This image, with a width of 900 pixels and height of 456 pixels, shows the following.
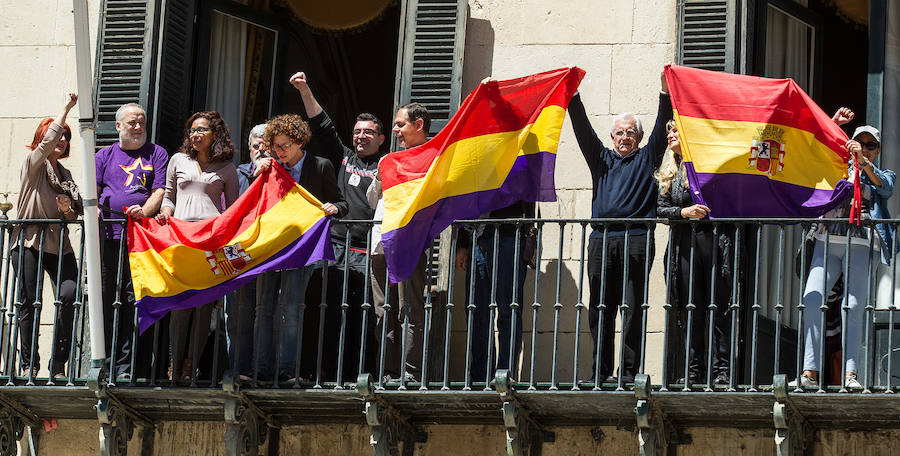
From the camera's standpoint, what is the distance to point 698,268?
12.1 metres

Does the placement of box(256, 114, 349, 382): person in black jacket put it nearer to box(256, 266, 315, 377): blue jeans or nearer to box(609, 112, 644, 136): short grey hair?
box(256, 266, 315, 377): blue jeans

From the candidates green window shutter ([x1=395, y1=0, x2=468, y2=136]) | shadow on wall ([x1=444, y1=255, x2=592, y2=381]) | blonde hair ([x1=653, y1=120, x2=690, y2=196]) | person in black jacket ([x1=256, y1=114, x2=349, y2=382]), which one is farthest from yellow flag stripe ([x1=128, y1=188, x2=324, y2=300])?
blonde hair ([x1=653, y1=120, x2=690, y2=196])

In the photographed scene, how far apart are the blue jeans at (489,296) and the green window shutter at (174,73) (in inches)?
104

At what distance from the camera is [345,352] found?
13.0 metres

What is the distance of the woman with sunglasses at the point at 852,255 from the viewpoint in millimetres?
11922

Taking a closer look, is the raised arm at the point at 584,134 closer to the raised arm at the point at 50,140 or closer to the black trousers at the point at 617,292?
the black trousers at the point at 617,292

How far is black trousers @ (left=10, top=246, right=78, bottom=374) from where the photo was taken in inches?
500

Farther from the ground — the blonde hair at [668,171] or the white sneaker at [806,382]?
the blonde hair at [668,171]

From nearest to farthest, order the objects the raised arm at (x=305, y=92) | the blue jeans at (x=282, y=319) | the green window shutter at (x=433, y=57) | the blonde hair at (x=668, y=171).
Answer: the blonde hair at (x=668, y=171) < the blue jeans at (x=282, y=319) < the raised arm at (x=305, y=92) < the green window shutter at (x=433, y=57)

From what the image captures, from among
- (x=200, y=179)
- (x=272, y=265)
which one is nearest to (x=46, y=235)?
(x=200, y=179)

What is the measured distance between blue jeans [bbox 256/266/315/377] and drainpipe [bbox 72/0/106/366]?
998 millimetres

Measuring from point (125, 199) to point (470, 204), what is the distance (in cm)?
235

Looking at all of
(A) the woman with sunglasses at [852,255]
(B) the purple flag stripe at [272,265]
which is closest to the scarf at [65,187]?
(B) the purple flag stripe at [272,265]

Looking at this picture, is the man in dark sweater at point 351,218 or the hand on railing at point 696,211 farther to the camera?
the man in dark sweater at point 351,218
